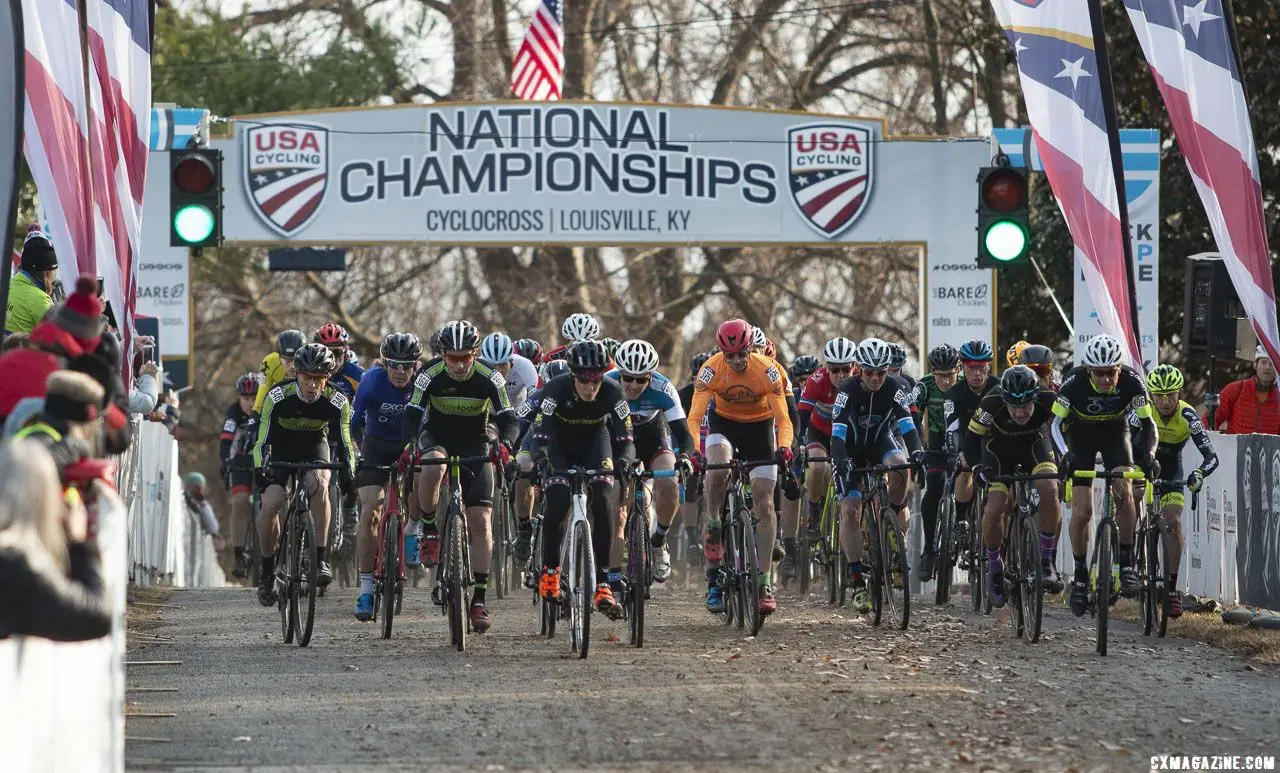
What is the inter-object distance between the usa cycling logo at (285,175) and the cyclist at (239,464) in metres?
2.81

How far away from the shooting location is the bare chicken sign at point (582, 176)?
2389cm

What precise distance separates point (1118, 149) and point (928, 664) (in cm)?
465

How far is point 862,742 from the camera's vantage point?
905cm

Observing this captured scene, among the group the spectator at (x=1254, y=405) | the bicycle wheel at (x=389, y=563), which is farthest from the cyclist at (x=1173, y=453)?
the bicycle wheel at (x=389, y=563)

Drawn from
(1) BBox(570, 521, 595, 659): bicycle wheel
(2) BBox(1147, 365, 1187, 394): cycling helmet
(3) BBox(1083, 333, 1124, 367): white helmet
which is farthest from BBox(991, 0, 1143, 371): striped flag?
(1) BBox(570, 521, 595, 659): bicycle wheel

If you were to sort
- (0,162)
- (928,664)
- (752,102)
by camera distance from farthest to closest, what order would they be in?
(752,102) → (928,664) → (0,162)

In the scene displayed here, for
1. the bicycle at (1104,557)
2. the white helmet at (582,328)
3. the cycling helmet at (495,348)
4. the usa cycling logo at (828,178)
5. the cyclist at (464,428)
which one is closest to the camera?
the bicycle at (1104,557)

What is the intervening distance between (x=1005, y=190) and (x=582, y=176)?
8.11 m

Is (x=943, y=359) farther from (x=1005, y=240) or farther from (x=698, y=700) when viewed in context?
(x=698, y=700)

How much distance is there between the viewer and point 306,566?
1309 centimetres

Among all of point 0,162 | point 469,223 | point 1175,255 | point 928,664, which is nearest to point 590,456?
point 928,664

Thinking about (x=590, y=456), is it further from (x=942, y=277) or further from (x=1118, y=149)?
(x=942, y=277)

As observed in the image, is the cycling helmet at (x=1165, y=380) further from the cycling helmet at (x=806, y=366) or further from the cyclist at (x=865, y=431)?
the cycling helmet at (x=806, y=366)

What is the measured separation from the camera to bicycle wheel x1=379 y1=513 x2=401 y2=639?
44.1 ft
